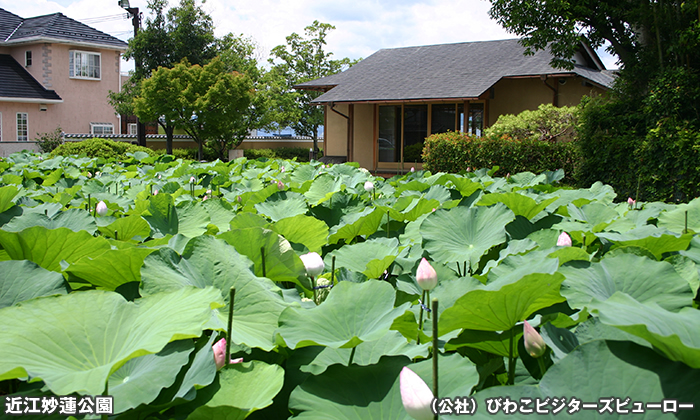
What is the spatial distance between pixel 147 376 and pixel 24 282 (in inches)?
18.3

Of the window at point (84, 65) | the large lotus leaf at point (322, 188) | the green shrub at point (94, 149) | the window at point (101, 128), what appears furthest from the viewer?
the window at point (101, 128)

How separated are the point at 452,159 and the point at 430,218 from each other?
1005 centimetres

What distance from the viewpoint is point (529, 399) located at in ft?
1.94

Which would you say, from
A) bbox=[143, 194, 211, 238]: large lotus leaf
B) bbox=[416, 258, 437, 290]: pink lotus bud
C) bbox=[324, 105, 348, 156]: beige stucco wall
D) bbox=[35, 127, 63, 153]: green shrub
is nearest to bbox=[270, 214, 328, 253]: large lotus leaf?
bbox=[143, 194, 211, 238]: large lotus leaf

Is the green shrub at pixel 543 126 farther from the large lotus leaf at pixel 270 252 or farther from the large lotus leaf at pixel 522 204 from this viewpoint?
the large lotus leaf at pixel 270 252

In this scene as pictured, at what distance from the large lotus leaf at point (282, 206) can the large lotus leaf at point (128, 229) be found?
0.46 metres

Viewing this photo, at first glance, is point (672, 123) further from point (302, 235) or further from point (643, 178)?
point (302, 235)

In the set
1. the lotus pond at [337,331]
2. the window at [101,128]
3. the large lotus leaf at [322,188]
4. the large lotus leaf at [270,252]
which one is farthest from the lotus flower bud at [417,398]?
the window at [101,128]

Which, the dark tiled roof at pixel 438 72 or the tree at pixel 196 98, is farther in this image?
the tree at pixel 196 98

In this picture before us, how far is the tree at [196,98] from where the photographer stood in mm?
20812

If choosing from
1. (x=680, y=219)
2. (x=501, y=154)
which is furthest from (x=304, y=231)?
(x=501, y=154)

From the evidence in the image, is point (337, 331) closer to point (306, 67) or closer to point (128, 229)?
point (128, 229)

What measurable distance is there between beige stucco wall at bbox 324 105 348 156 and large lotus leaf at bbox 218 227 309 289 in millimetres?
18868

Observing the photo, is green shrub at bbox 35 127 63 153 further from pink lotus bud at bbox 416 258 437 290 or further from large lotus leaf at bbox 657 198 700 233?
pink lotus bud at bbox 416 258 437 290
